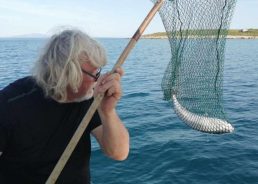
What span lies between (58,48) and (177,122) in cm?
1018

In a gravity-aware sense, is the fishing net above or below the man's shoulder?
below

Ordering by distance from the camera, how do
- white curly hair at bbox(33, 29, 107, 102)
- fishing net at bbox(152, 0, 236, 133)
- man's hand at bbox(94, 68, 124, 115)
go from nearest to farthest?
man's hand at bbox(94, 68, 124, 115), white curly hair at bbox(33, 29, 107, 102), fishing net at bbox(152, 0, 236, 133)

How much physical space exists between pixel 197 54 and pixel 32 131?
3.12 meters

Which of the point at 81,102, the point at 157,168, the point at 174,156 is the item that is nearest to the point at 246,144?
the point at 174,156

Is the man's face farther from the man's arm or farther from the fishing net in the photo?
the fishing net

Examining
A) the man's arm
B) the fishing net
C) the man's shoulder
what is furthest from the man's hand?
the fishing net

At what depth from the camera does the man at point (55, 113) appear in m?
2.55

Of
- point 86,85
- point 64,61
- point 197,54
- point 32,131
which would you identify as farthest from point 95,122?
point 197,54

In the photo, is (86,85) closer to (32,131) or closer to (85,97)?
(85,97)

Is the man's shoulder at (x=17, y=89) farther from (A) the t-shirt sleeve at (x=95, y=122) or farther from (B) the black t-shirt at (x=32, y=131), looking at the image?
(A) the t-shirt sleeve at (x=95, y=122)

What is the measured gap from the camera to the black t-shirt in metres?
2.60

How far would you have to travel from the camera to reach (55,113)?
2.72 meters

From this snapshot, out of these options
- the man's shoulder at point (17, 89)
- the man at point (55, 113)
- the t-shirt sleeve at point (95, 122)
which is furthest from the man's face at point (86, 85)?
the man's shoulder at point (17, 89)

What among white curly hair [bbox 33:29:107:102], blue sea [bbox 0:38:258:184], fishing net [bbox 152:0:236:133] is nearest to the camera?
white curly hair [bbox 33:29:107:102]
